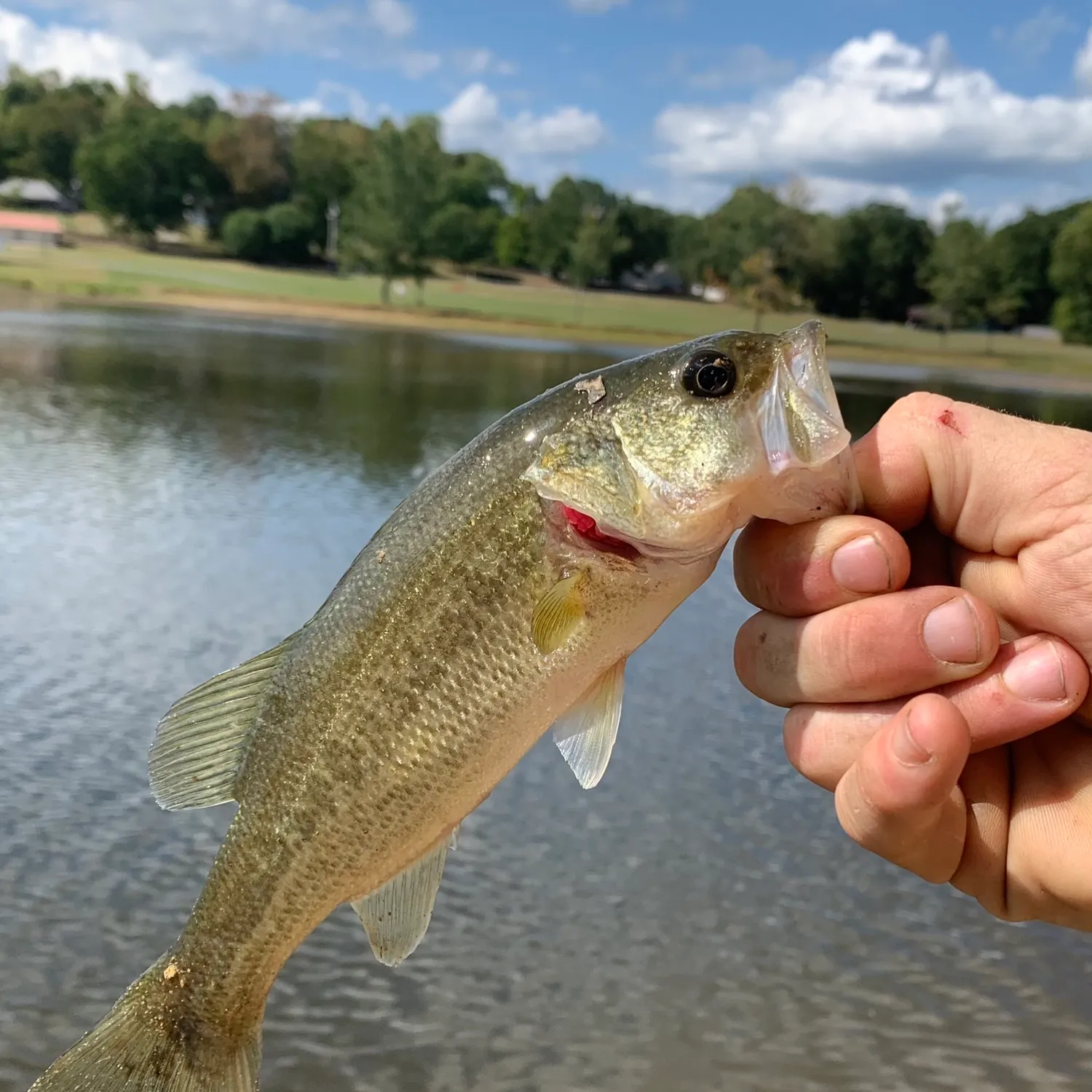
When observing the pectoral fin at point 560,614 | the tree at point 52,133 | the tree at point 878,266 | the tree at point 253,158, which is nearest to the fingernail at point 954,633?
the pectoral fin at point 560,614

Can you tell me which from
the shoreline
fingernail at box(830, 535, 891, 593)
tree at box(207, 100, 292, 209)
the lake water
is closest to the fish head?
fingernail at box(830, 535, 891, 593)

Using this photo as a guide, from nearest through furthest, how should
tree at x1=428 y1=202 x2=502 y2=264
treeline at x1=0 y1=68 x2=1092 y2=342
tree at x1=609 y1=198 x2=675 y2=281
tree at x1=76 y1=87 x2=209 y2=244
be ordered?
tree at x1=428 y1=202 x2=502 y2=264 → treeline at x1=0 y1=68 x2=1092 y2=342 → tree at x1=76 y1=87 x2=209 y2=244 → tree at x1=609 y1=198 x2=675 y2=281

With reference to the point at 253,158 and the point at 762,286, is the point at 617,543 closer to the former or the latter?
the point at 762,286

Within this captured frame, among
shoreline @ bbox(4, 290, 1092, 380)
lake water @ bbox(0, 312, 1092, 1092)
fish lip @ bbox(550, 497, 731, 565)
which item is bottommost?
shoreline @ bbox(4, 290, 1092, 380)

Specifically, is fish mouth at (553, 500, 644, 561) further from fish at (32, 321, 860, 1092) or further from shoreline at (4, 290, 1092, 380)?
shoreline at (4, 290, 1092, 380)

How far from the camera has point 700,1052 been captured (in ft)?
17.6

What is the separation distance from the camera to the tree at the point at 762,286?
76.6 meters

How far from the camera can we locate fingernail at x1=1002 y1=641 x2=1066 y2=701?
267cm

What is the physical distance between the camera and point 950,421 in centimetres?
278

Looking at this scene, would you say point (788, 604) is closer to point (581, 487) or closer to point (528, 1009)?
point (581, 487)

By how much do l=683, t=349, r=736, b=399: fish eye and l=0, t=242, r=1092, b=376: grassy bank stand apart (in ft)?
170

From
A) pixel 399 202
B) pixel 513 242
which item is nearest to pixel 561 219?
pixel 513 242

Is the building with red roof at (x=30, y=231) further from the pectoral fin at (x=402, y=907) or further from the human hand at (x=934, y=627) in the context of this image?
the human hand at (x=934, y=627)

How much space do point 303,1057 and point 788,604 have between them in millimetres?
3775
